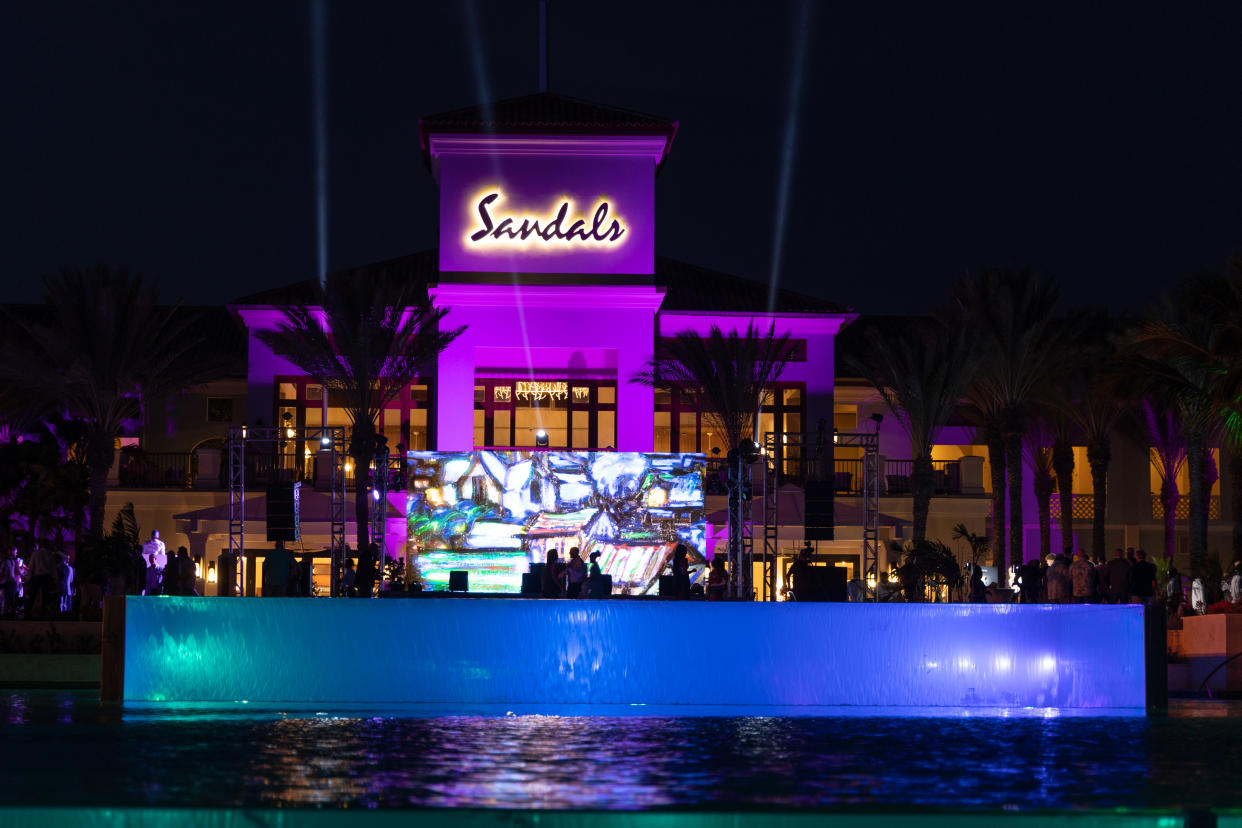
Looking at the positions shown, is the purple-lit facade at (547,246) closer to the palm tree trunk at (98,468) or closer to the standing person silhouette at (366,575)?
the palm tree trunk at (98,468)

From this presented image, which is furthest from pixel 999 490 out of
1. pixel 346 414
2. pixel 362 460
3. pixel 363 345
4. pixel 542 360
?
pixel 346 414

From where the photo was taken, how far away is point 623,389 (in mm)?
34375

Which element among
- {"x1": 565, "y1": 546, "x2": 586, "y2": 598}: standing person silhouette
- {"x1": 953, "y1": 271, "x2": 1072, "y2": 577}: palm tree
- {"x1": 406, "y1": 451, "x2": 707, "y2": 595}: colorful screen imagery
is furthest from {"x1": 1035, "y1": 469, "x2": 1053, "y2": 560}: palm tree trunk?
{"x1": 565, "y1": 546, "x2": 586, "y2": 598}: standing person silhouette

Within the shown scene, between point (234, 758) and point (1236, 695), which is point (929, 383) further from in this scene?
point (234, 758)

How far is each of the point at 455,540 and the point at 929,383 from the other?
11.5 metres

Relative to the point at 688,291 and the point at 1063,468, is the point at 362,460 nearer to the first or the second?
the point at 688,291

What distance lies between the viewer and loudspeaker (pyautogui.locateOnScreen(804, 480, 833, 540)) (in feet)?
82.8

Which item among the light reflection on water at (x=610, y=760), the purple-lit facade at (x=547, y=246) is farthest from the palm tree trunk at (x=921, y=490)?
the light reflection on water at (x=610, y=760)

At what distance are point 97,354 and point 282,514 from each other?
8394 millimetres

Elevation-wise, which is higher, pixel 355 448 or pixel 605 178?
pixel 605 178

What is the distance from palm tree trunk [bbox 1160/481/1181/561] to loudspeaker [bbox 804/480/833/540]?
17.3 meters

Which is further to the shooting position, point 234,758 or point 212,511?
point 212,511

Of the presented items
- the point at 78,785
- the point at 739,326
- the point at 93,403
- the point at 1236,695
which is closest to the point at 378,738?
the point at 78,785

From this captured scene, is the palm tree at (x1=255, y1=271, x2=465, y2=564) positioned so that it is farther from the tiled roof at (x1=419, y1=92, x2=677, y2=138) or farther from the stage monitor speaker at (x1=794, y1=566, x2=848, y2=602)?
the stage monitor speaker at (x1=794, y1=566, x2=848, y2=602)
